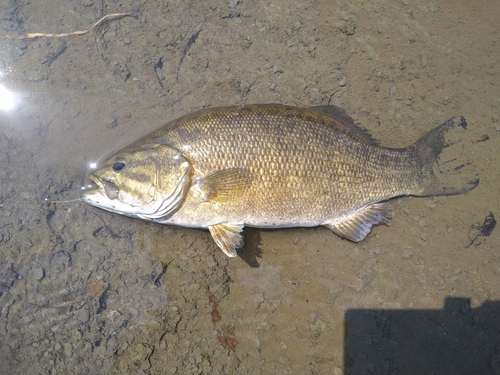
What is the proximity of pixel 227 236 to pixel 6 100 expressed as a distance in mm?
2660

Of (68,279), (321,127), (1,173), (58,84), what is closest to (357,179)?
(321,127)

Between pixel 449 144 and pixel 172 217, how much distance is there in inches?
119

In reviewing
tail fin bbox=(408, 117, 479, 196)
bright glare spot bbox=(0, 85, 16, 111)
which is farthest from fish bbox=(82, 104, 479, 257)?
bright glare spot bbox=(0, 85, 16, 111)

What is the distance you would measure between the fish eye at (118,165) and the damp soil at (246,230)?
57 centimetres

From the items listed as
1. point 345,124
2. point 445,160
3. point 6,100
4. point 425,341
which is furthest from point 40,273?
point 445,160

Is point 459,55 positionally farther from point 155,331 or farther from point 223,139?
point 155,331

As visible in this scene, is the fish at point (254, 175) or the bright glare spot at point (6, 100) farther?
the bright glare spot at point (6, 100)

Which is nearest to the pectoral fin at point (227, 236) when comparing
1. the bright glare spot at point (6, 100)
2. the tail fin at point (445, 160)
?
the tail fin at point (445, 160)

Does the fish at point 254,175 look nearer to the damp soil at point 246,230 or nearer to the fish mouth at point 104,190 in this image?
the fish mouth at point 104,190

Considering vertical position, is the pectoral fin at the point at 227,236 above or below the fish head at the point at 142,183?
below

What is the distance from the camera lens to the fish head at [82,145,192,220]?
10.00 ft

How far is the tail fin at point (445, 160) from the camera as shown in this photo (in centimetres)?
359

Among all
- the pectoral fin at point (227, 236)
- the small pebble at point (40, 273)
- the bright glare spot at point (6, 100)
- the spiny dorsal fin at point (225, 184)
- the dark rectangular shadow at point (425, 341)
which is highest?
the bright glare spot at point (6, 100)

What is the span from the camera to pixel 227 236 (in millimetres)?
3188
